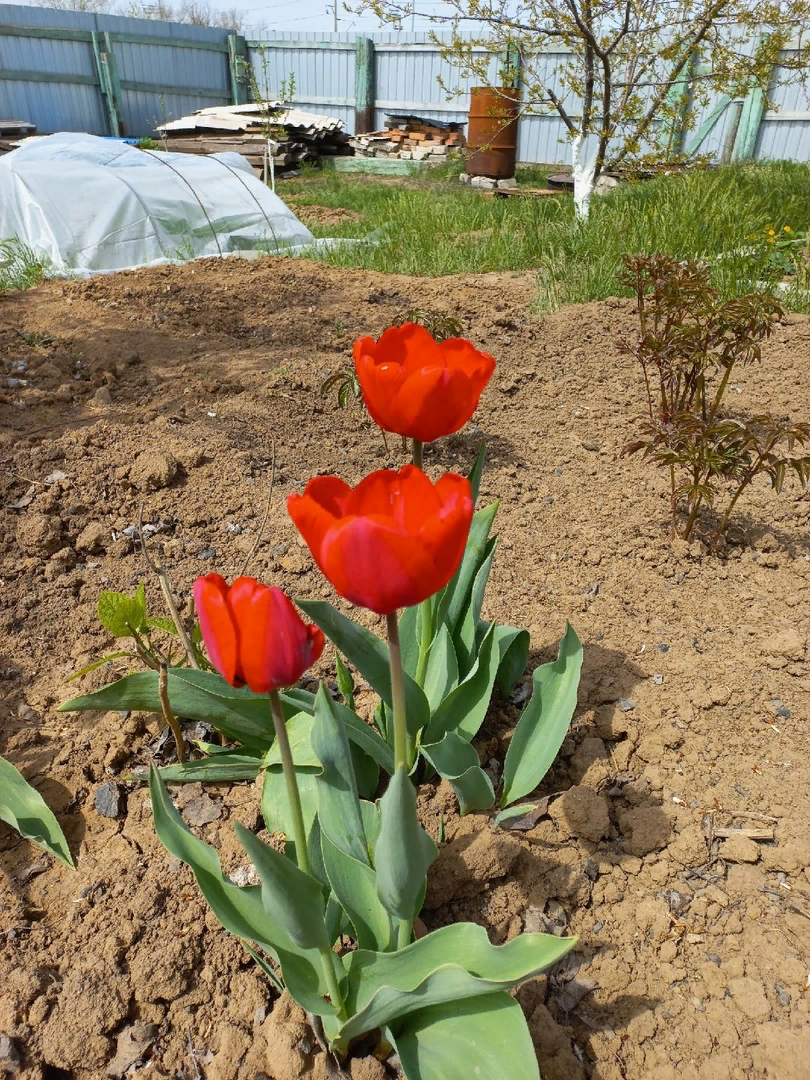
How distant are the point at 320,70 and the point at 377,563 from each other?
17.9m

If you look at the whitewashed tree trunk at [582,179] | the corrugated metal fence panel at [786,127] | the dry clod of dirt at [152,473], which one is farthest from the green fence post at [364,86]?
the dry clod of dirt at [152,473]

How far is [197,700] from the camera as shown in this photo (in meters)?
1.45

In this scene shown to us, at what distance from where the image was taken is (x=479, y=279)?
16.6 feet

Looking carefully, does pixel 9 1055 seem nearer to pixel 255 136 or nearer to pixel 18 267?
pixel 18 267

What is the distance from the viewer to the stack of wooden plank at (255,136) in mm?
11148

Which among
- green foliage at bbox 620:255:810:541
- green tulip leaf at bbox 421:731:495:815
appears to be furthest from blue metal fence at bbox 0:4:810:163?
green tulip leaf at bbox 421:731:495:815

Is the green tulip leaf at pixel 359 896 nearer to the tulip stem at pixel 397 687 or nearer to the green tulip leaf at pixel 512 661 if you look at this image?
the tulip stem at pixel 397 687

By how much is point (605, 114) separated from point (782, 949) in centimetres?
667

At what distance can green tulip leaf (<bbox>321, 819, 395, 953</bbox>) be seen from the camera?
112 cm

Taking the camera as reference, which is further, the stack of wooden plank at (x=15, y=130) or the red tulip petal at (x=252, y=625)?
the stack of wooden plank at (x=15, y=130)

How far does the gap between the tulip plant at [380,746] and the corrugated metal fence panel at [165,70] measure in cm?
1600

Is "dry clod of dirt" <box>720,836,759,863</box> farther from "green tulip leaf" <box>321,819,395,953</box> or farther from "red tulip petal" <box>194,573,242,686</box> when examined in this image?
"red tulip petal" <box>194,573,242,686</box>

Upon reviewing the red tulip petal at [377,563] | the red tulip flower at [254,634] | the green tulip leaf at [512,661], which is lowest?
the green tulip leaf at [512,661]

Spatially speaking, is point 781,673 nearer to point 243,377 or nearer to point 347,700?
point 347,700
